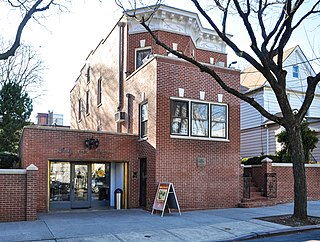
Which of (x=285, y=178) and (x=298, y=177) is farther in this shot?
(x=285, y=178)

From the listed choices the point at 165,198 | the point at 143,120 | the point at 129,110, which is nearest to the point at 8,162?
the point at 129,110

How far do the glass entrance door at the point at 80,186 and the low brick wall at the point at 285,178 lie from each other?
26.2 ft

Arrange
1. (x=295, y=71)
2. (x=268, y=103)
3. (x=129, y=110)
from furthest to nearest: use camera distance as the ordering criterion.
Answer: (x=295, y=71), (x=268, y=103), (x=129, y=110)

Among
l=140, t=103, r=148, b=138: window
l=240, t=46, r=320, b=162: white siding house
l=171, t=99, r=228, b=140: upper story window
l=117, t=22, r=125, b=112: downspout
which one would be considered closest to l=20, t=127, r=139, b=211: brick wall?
l=140, t=103, r=148, b=138: window

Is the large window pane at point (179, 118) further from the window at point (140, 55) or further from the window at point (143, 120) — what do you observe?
the window at point (140, 55)

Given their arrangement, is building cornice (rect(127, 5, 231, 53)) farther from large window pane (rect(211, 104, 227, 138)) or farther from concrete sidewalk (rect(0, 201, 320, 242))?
concrete sidewalk (rect(0, 201, 320, 242))

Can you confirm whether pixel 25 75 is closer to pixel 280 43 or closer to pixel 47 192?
pixel 47 192

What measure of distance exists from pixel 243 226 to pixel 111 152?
6.92 m

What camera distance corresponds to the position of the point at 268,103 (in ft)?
82.4

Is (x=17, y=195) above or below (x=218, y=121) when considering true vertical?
below

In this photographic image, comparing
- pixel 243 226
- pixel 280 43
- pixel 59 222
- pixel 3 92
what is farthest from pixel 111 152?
pixel 3 92

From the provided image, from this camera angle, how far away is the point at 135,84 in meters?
17.5

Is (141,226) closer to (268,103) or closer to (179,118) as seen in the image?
(179,118)

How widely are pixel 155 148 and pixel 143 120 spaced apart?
2145 mm
